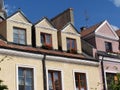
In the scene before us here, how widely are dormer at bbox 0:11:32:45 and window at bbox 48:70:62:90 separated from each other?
117 inches

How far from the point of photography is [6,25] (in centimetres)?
2873

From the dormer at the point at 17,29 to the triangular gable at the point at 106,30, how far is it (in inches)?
300

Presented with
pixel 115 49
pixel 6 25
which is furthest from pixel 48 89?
pixel 115 49

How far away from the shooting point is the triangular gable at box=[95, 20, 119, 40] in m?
34.9

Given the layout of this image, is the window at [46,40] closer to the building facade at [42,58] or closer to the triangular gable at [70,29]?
the building facade at [42,58]

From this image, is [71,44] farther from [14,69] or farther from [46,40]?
[14,69]

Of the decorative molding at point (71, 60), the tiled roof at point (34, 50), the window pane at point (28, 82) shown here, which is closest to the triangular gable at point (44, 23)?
the tiled roof at point (34, 50)

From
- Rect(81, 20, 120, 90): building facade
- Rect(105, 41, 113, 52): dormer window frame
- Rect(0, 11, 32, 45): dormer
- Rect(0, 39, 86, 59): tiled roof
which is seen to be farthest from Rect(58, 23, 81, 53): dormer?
Rect(105, 41, 113, 52): dormer window frame

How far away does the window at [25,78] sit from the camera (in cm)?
2718

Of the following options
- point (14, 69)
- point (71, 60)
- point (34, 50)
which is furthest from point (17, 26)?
point (71, 60)

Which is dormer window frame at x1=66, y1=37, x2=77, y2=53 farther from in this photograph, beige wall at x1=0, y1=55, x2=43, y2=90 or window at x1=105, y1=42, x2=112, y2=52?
beige wall at x1=0, y1=55, x2=43, y2=90

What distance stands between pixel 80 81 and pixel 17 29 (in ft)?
21.1

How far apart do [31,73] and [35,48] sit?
2385 millimetres

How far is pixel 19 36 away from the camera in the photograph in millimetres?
29359
